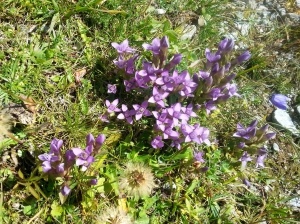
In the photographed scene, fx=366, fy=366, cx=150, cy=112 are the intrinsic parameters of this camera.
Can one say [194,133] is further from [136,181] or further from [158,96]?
[136,181]

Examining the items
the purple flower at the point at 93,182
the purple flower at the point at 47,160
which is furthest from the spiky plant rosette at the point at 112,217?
the purple flower at the point at 47,160

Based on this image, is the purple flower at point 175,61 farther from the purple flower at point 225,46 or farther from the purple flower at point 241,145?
the purple flower at point 241,145

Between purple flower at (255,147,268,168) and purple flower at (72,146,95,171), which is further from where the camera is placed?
purple flower at (255,147,268,168)

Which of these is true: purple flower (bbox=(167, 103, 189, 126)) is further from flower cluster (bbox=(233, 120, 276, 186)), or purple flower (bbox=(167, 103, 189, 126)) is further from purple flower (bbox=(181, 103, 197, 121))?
flower cluster (bbox=(233, 120, 276, 186))

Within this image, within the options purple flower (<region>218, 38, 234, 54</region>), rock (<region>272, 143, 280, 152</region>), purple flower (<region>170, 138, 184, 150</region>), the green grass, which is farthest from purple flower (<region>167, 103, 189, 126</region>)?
rock (<region>272, 143, 280, 152</region>)

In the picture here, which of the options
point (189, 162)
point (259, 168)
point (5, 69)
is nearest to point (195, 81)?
point (189, 162)

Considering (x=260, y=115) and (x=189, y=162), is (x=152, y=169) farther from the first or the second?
(x=260, y=115)

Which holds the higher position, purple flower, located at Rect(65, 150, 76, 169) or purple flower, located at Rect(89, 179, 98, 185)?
purple flower, located at Rect(65, 150, 76, 169)

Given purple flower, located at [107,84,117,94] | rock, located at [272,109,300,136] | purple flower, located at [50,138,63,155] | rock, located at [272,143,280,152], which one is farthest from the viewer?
rock, located at [272,109,300,136]
